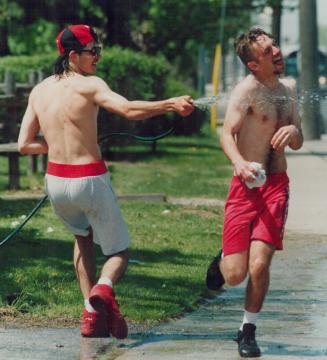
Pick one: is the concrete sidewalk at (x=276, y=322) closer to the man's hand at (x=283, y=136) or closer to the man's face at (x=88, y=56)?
the man's hand at (x=283, y=136)

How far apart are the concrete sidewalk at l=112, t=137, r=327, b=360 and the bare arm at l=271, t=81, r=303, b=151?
1.08m

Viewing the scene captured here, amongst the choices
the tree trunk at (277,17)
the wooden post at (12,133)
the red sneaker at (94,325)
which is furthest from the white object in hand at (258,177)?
the tree trunk at (277,17)

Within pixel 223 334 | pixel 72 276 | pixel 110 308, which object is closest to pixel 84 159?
pixel 110 308

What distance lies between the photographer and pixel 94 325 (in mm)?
7105

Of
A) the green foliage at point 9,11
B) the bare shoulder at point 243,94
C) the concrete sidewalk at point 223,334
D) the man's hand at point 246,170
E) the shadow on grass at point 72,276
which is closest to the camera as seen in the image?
the man's hand at point 246,170

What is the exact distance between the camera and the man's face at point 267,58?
6.97 m

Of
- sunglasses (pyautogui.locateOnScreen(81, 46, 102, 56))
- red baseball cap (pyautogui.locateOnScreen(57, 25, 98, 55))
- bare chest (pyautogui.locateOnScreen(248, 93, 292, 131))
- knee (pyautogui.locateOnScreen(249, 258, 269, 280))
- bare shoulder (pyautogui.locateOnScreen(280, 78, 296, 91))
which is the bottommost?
knee (pyautogui.locateOnScreen(249, 258, 269, 280))

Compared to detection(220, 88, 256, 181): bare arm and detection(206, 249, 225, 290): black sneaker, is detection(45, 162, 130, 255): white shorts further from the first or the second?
detection(220, 88, 256, 181): bare arm

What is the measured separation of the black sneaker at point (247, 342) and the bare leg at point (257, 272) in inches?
4.2

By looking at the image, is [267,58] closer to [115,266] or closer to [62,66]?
[62,66]

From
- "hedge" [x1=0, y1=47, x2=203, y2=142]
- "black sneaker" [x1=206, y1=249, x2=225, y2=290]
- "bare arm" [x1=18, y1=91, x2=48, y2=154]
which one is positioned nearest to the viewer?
"bare arm" [x1=18, y1=91, x2=48, y2=154]

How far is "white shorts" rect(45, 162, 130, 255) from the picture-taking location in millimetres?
7094

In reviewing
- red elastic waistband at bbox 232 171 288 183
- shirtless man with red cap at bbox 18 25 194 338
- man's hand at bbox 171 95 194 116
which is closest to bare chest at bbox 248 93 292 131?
red elastic waistband at bbox 232 171 288 183

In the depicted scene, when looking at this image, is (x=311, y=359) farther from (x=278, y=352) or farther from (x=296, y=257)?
(x=296, y=257)
